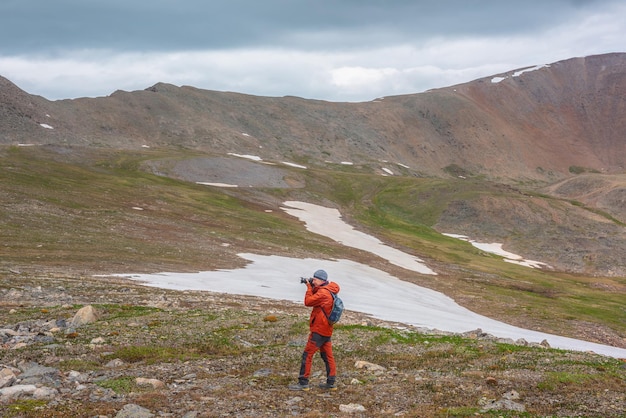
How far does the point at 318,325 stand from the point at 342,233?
8151 cm

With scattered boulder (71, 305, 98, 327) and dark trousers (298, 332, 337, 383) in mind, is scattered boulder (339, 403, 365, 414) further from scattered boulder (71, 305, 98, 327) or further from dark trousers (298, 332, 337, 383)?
scattered boulder (71, 305, 98, 327)

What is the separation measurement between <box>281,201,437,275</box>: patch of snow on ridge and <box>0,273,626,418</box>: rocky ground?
54134 mm

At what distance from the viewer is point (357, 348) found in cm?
2397

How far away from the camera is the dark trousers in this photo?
680 inches

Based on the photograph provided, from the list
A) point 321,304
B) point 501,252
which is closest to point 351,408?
point 321,304

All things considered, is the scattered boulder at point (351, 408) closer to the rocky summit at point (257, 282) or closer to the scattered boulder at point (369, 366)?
the rocky summit at point (257, 282)

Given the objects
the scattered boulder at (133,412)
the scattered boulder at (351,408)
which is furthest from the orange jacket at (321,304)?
the scattered boulder at (133,412)

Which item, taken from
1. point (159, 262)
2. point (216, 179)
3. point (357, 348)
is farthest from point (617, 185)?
point (357, 348)

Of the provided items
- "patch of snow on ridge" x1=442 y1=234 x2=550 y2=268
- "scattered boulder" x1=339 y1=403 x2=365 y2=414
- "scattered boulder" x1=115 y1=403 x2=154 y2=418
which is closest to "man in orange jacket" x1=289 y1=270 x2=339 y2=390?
"scattered boulder" x1=339 y1=403 x2=365 y2=414

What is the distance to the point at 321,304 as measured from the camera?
17219 mm

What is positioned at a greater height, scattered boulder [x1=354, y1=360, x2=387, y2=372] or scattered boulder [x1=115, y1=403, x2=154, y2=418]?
scattered boulder [x1=115, y1=403, x2=154, y2=418]

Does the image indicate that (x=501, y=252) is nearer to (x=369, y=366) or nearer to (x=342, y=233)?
(x=342, y=233)

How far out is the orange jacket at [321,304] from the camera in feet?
56.5

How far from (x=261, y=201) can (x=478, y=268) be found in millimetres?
49260
